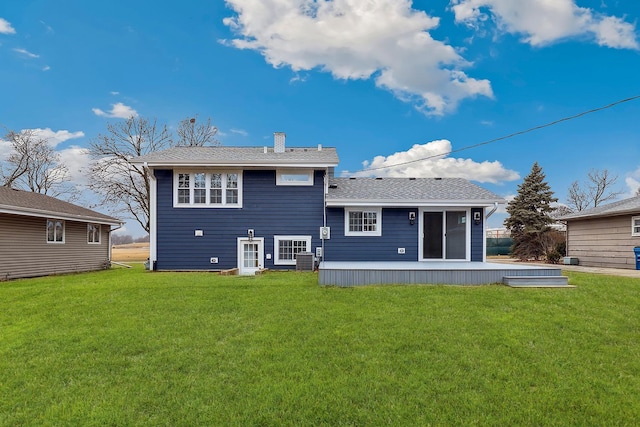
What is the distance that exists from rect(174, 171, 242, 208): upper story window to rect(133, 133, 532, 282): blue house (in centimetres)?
4

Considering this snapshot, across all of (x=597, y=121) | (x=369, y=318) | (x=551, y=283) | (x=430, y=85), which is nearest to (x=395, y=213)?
(x=551, y=283)

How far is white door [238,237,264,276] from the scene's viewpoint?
12.9m

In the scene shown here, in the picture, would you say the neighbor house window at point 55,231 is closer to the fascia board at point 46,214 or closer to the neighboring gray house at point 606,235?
the fascia board at point 46,214

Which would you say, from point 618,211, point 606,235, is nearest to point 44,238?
point 618,211

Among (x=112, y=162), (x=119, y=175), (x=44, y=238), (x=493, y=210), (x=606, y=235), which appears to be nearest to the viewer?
(x=493, y=210)

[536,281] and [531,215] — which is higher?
[531,215]

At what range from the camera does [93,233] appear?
17547 millimetres

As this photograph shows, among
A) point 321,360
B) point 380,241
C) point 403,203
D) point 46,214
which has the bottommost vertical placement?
point 321,360

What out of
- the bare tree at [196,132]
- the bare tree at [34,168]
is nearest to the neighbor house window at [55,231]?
the bare tree at [196,132]

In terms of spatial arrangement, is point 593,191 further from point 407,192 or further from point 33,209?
point 33,209

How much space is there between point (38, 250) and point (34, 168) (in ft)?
57.7

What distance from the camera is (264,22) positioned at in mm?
13625

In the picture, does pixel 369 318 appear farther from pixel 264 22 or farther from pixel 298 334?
pixel 264 22

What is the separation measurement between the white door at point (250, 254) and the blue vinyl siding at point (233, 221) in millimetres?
158
